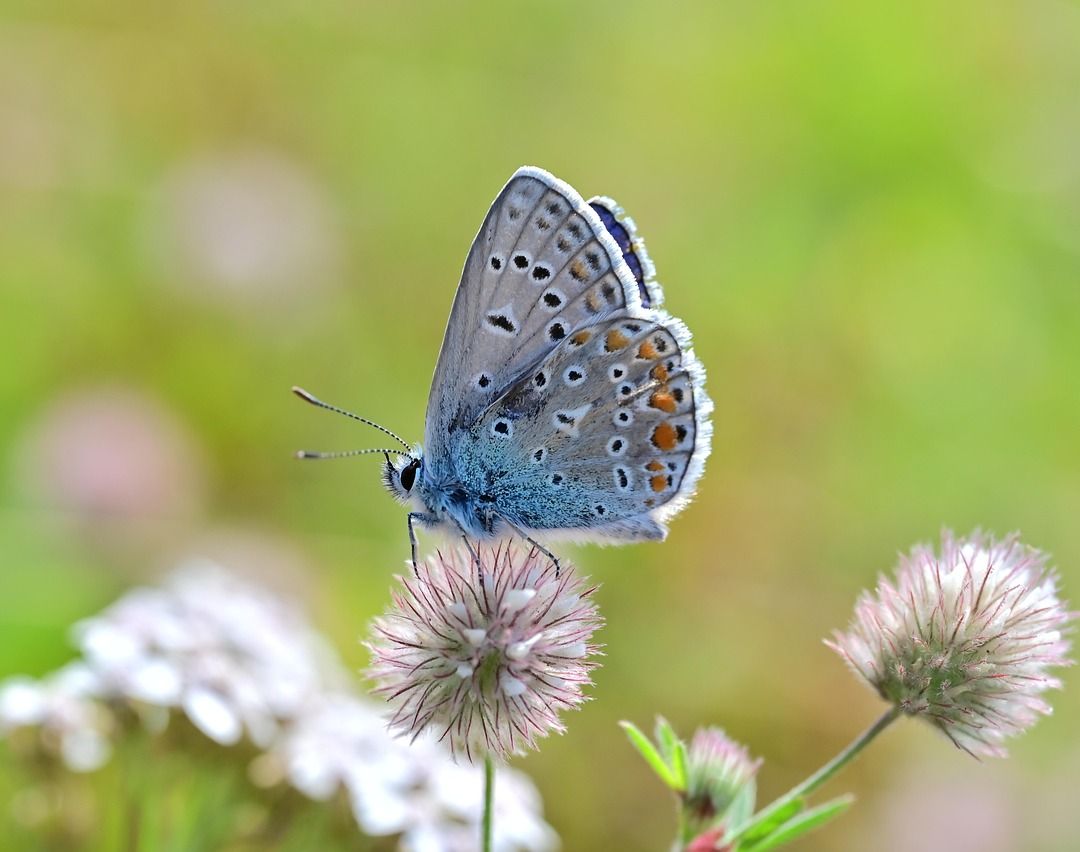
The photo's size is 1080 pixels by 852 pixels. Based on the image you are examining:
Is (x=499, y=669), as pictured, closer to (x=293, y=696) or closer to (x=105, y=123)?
(x=293, y=696)

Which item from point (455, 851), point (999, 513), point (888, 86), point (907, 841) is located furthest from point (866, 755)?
point (888, 86)

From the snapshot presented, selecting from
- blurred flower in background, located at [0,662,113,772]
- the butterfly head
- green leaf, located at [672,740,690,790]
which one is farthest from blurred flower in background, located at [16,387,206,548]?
green leaf, located at [672,740,690,790]

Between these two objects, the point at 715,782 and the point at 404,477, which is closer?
the point at 715,782

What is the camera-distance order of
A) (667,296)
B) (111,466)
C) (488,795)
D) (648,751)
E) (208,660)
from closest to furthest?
(488,795)
(648,751)
(208,660)
(111,466)
(667,296)

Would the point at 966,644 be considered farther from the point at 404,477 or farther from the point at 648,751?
the point at 404,477

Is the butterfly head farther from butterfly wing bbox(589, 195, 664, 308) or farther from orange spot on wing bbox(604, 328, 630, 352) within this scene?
butterfly wing bbox(589, 195, 664, 308)

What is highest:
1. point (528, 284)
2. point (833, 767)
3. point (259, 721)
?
point (528, 284)

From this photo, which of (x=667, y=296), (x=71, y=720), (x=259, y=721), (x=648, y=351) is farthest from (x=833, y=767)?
(x=667, y=296)
